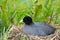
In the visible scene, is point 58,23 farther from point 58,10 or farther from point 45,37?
point 45,37

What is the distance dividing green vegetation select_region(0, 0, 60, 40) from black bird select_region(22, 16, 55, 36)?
0.23 meters

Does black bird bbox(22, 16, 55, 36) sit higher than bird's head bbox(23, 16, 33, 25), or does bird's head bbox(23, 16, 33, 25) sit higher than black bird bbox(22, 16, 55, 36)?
bird's head bbox(23, 16, 33, 25)

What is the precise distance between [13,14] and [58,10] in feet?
2.71

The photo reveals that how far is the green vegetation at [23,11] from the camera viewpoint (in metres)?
9.33

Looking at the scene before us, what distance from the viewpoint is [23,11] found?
941cm

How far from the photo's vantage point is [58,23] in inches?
381

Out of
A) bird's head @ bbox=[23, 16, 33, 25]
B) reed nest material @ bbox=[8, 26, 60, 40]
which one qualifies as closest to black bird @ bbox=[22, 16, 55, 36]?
bird's head @ bbox=[23, 16, 33, 25]

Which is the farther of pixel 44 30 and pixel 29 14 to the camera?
Answer: pixel 29 14

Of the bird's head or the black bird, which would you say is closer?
the black bird

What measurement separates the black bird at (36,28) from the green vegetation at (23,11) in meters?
0.23

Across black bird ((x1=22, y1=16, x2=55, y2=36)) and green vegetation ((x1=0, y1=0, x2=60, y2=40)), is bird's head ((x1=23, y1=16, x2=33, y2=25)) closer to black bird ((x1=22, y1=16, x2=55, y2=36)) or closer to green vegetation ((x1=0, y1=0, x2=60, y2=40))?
black bird ((x1=22, y1=16, x2=55, y2=36))

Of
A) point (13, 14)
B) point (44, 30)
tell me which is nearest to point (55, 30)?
point (44, 30)

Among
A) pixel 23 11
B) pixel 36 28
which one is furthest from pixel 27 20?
pixel 36 28

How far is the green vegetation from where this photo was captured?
367 inches
